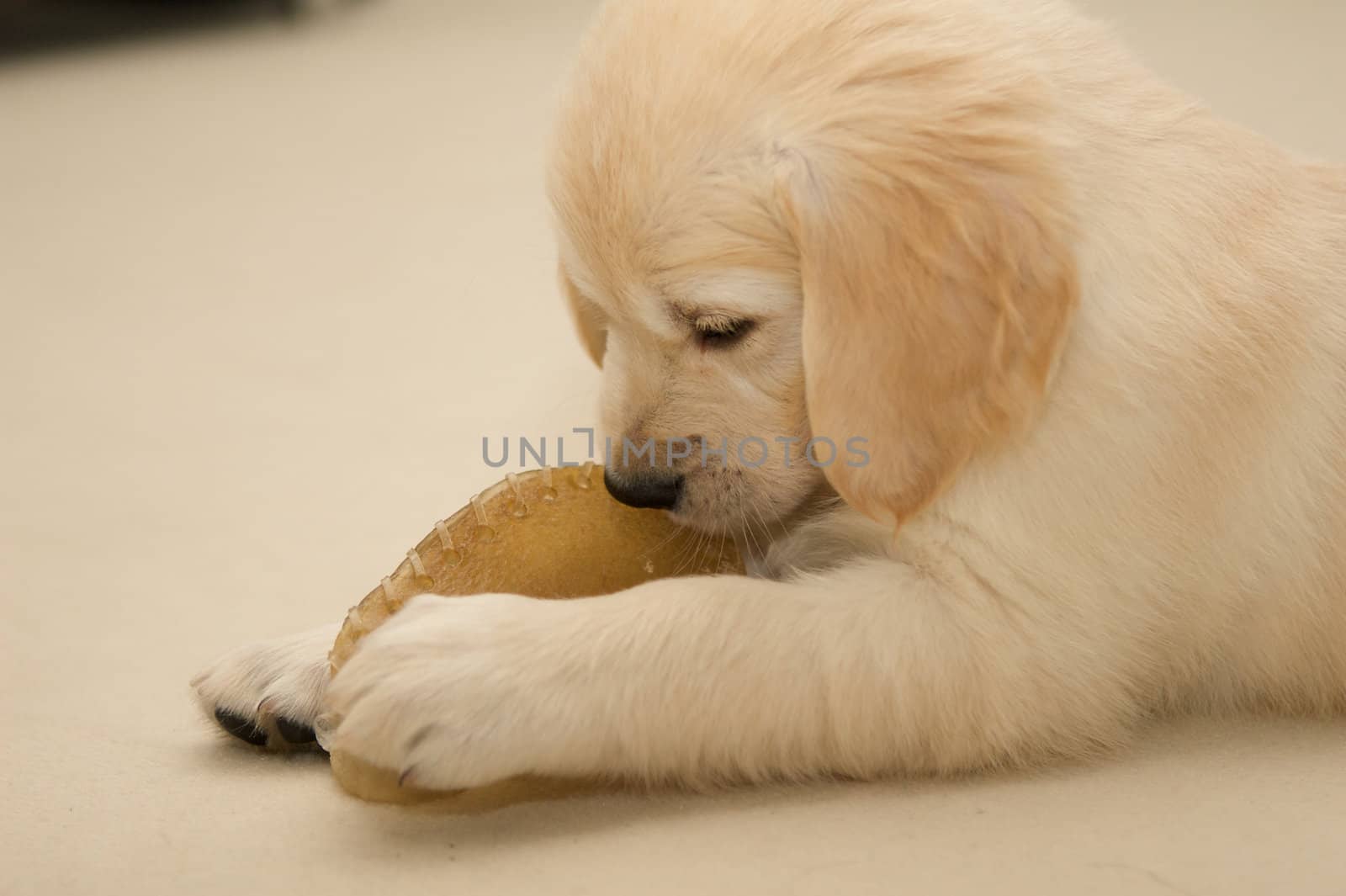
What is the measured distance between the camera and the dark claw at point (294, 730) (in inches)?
81.5

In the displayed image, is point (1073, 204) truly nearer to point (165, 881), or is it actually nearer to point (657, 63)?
point (657, 63)

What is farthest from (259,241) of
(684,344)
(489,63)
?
(684,344)

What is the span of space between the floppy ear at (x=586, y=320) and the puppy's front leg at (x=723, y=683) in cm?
56

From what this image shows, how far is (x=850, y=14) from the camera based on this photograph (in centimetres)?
197

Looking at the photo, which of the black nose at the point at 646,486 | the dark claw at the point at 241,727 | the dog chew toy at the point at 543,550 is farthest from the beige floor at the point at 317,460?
the black nose at the point at 646,486

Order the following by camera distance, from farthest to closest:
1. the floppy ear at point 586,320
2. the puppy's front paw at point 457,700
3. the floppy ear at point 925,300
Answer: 1. the floppy ear at point 586,320
2. the floppy ear at point 925,300
3. the puppy's front paw at point 457,700

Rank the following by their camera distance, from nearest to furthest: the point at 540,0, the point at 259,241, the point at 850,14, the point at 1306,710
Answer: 1. the point at 850,14
2. the point at 1306,710
3. the point at 259,241
4. the point at 540,0

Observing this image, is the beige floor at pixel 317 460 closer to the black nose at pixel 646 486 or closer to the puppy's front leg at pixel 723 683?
the puppy's front leg at pixel 723 683

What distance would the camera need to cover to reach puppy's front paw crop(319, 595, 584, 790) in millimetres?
1713

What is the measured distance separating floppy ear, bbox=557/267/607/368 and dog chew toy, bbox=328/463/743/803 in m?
0.25

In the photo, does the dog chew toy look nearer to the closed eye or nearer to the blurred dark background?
the closed eye

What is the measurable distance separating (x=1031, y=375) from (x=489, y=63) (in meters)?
6.02

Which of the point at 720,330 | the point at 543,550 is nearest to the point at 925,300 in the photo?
the point at 720,330

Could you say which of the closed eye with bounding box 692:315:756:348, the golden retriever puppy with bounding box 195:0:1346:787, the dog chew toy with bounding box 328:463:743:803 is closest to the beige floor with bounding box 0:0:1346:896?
the golden retriever puppy with bounding box 195:0:1346:787
